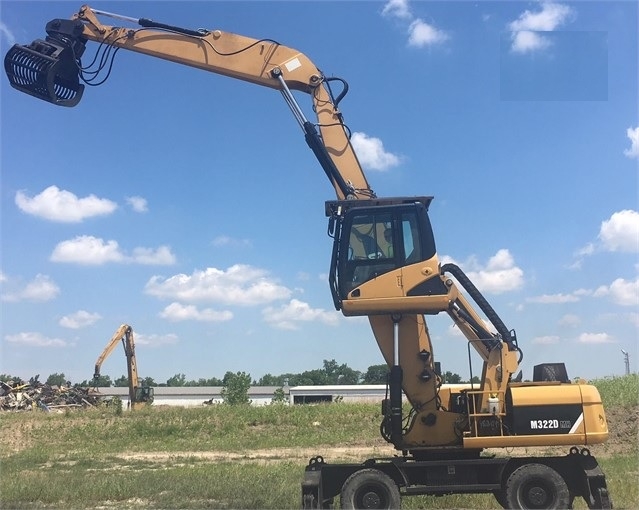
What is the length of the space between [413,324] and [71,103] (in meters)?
7.07

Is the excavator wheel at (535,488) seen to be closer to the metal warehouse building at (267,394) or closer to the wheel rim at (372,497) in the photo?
the wheel rim at (372,497)

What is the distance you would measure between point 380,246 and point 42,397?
145 ft

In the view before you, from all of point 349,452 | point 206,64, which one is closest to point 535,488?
point 206,64

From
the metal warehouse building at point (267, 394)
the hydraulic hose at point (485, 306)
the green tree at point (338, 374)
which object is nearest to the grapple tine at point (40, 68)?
the hydraulic hose at point (485, 306)

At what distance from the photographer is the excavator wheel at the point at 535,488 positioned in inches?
367

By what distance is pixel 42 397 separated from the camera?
4706 cm

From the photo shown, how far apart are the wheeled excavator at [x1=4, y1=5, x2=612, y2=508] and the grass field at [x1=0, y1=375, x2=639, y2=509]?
146cm

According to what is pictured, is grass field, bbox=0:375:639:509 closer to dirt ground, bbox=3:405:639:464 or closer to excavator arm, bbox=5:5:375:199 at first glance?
dirt ground, bbox=3:405:639:464

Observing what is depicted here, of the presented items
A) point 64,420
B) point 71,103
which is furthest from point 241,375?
point 71,103

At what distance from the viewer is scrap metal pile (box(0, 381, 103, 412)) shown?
44719 mm

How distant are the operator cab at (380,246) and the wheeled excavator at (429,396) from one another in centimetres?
2

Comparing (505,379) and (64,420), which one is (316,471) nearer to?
(505,379)

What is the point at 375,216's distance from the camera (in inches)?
387

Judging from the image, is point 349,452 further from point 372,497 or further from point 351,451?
point 372,497
